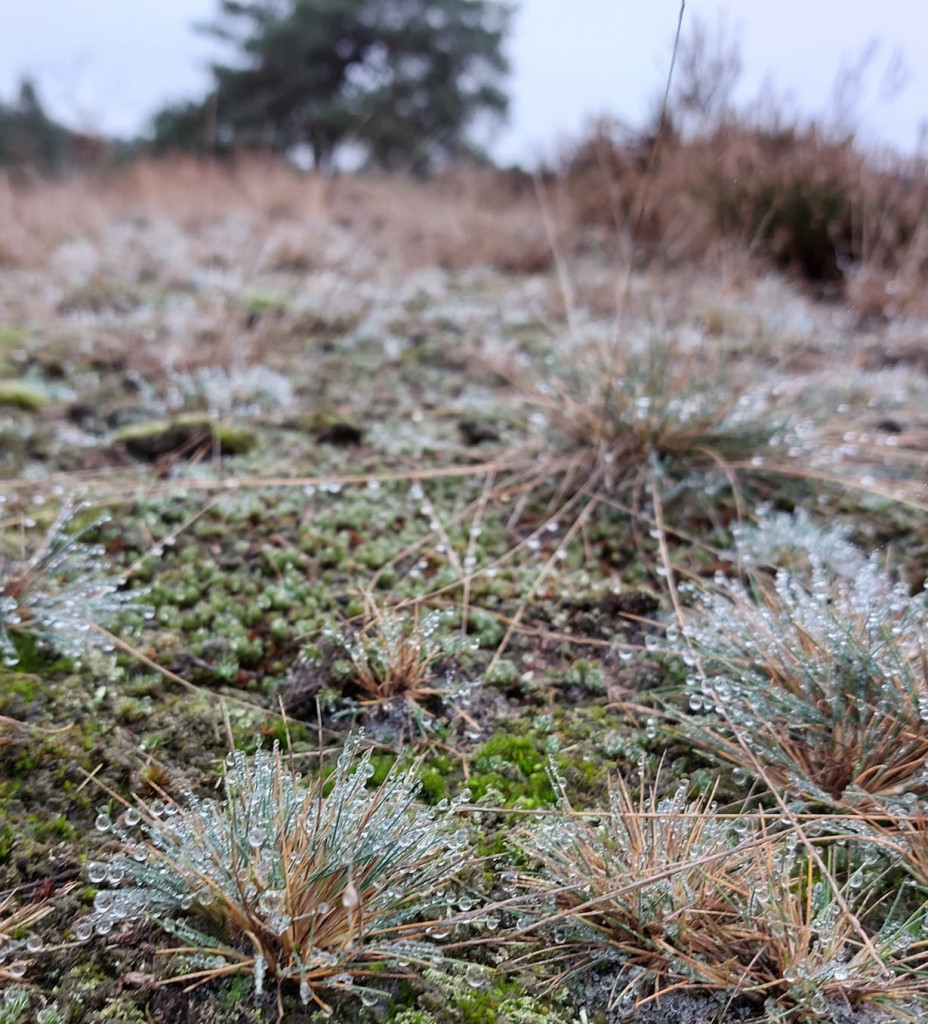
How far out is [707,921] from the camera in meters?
1.12

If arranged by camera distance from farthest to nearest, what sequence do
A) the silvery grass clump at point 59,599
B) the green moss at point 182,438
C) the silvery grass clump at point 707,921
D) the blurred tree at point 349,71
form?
the blurred tree at point 349,71
the green moss at point 182,438
the silvery grass clump at point 59,599
the silvery grass clump at point 707,921

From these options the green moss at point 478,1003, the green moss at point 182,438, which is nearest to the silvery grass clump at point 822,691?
the green moss at point 478,1003

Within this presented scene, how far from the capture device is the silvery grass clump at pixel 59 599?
167 centimetres

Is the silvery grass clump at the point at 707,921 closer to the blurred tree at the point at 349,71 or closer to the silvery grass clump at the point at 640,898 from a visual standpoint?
the silvery grass clump at the point at 640,898

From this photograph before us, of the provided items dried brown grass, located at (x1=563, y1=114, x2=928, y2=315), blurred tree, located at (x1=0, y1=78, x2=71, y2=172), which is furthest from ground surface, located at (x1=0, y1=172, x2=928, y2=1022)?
blurred tree, located at (x1=0, y1=78, x2=71, y2=172)

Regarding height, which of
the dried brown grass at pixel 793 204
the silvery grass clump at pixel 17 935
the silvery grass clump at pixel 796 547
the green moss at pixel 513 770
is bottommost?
the silvery grass clump at pixel 17 935

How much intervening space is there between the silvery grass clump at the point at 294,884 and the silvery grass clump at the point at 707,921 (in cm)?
18

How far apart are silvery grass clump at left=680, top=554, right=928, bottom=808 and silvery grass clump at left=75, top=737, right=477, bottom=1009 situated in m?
0.61

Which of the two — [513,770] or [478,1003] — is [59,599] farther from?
[478,1003]

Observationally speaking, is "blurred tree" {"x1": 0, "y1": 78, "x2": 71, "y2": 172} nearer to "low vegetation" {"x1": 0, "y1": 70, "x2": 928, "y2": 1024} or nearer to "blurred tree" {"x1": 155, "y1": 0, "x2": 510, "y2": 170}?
"blurred tree" {"x1": 155, "y1": 0, "x2": 510, "y2": 170}

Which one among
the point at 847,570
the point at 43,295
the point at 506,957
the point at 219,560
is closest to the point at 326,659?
the point at 219,560

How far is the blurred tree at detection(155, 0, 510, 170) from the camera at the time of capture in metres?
13.8

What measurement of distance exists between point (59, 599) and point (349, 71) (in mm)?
15542

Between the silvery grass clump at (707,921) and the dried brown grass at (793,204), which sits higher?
the dried brown grass at (793,204)
